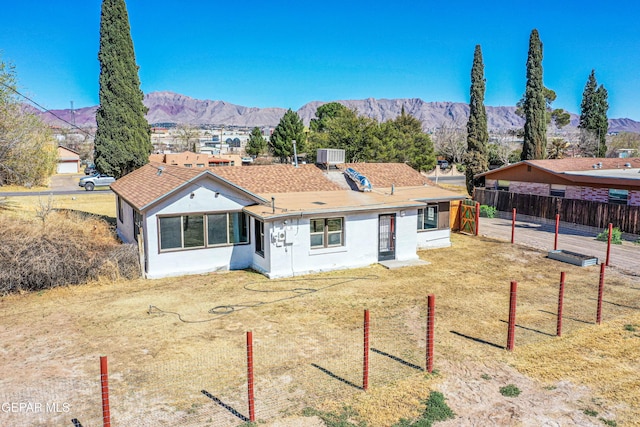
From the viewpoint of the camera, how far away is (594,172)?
1171 inches

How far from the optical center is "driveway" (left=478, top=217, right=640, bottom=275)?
20156 millimetres

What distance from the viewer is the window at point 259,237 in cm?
1791

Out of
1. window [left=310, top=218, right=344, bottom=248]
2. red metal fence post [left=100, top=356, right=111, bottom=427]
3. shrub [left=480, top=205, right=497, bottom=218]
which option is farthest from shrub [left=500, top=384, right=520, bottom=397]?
shrub [left=480, top=205, right=497, bottom=218]

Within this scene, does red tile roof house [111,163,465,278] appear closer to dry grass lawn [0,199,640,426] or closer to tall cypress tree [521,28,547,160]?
dry grass lawn [0,199,640,426]

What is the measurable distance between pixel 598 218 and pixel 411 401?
22.6 m

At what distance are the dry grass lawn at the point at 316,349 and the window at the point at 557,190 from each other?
14106 mm

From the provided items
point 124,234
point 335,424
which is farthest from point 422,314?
point 124,234

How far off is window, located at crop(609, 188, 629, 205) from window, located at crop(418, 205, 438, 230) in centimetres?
1167

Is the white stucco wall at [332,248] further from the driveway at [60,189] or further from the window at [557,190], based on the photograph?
the driveway at [60,189]

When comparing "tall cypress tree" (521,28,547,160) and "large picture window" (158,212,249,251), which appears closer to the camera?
"large picture window" (158,212,249,251)

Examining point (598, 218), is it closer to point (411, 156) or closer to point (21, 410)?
point (411, 156)

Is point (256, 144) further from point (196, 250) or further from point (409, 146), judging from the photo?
point (196, 250)

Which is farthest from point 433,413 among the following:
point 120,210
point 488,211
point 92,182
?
point 92,182

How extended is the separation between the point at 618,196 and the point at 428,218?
39.7 ft
